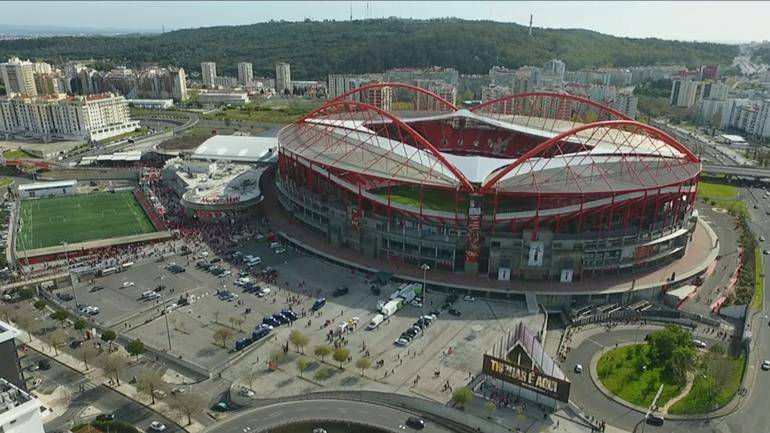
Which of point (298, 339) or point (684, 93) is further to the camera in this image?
point (684, 93)

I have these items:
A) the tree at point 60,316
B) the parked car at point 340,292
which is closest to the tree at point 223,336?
the parked car at point 340,292

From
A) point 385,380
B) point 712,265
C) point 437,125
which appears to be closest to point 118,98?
point 437,125

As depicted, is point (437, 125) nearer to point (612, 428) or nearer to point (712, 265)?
point (712, 265)

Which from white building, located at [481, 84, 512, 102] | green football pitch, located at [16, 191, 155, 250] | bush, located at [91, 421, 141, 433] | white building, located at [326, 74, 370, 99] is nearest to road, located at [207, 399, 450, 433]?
bush, located at [91, 421, 141, 433]

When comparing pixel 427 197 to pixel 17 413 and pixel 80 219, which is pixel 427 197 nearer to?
pixel 17 413

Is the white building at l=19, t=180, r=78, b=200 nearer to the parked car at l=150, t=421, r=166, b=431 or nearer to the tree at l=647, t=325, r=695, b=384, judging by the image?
the parked car at l=150, t=421, r=166, b=431

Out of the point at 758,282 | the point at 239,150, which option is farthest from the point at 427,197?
the point at 239,150

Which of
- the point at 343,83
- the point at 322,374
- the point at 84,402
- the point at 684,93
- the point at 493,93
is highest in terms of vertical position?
the point at 343,83
